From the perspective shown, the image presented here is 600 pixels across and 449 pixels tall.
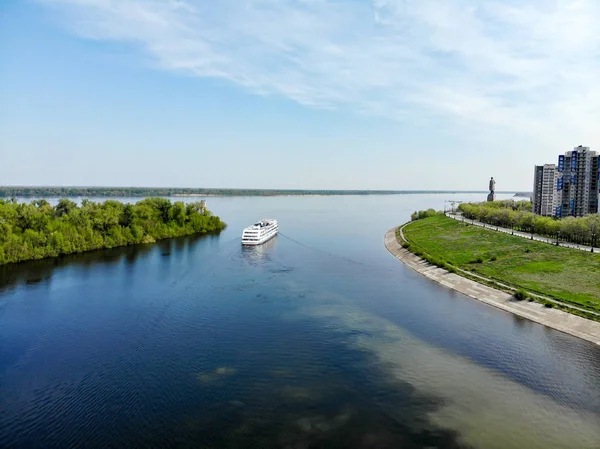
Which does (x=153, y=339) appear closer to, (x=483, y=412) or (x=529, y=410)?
(x=483, y=412)

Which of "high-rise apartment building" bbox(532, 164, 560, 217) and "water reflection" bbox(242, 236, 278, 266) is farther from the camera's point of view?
"high-rise apartment building" bbox(532, 164, 560, 217)

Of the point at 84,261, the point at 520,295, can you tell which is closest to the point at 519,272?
the point at 520,295

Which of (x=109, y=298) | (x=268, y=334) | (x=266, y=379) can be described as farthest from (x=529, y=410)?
(x=109, y=298)

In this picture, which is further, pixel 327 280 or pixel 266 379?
pixel 327 280

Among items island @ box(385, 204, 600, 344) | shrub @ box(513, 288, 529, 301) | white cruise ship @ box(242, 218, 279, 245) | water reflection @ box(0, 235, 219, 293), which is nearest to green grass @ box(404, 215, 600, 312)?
island @ box(385, 204, 600, 344)

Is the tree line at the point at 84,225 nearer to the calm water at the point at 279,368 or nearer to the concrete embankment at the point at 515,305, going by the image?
the calm water at the point at 279,368

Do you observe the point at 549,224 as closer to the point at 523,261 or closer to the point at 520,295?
the point at 523,261

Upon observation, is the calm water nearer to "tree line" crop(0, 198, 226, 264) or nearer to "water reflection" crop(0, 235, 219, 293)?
"water reflection" crop(0, 235, 219, 293)
